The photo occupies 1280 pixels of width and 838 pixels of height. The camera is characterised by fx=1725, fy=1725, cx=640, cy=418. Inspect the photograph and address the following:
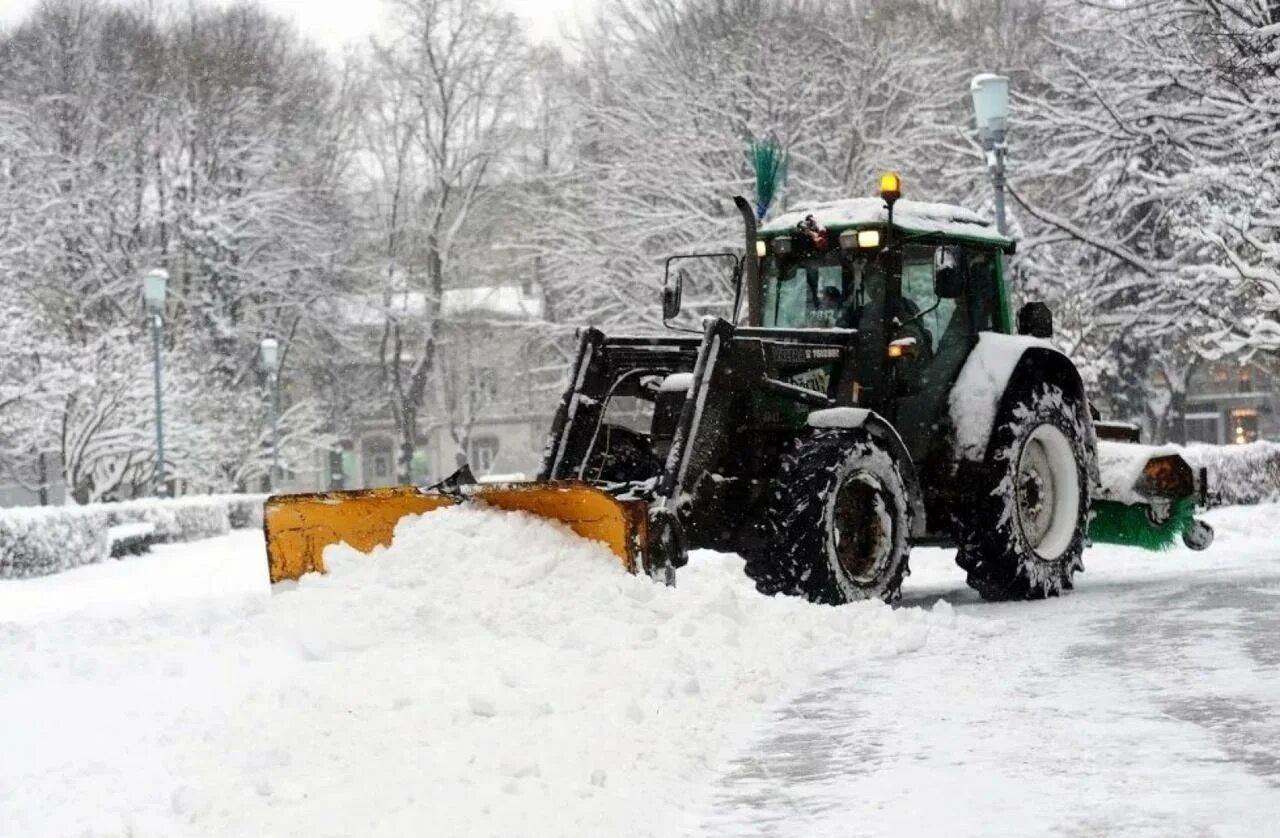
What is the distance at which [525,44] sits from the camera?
46.5 m

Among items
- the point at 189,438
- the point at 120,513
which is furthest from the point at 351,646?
the point at 189,438

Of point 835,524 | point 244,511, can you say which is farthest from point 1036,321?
point 244,511

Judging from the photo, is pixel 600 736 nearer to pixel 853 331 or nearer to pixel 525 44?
pixel 853 331

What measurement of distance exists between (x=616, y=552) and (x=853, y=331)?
283 centimetres

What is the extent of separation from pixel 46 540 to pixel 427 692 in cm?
1664

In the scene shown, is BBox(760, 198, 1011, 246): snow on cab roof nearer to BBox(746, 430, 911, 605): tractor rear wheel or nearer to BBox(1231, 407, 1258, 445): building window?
BBox(746, 430, 911, 605): tractor rear wheel

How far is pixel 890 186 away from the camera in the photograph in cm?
1078

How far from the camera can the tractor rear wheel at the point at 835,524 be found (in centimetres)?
966

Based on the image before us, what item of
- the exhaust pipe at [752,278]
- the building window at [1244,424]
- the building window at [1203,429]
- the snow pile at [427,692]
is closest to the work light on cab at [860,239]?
the exhaust pipe at [752,278]

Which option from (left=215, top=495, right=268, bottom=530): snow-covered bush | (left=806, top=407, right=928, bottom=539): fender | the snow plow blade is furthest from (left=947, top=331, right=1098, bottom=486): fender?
(left=215, top=495, right=268, bottom=530): snow-covered bush

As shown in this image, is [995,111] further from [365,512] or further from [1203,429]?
[1203,429]

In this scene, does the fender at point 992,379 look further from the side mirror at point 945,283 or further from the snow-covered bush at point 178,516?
the snow-covered bush at point 178,516

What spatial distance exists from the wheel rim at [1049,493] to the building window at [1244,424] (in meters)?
54.2

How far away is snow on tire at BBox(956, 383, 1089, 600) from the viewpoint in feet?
36.3
